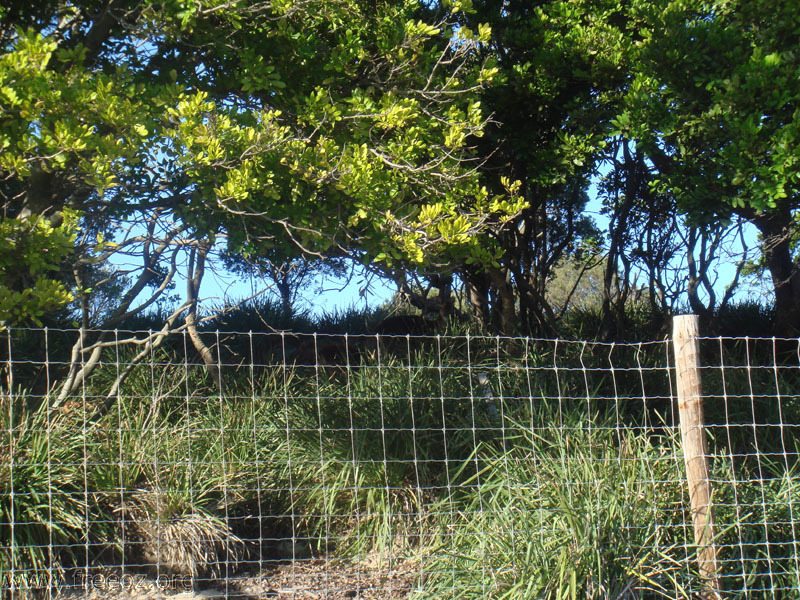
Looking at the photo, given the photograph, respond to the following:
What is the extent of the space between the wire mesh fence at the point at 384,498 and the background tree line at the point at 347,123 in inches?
36.7

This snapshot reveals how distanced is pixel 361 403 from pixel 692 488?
3.26 meters

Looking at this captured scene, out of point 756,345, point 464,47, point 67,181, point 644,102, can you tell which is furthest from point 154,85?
point 756,345

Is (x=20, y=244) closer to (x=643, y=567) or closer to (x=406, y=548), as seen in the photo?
(x=406, y=548)

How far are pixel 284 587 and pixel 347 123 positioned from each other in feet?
11.7

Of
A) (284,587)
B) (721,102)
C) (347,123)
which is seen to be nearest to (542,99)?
(721,102)

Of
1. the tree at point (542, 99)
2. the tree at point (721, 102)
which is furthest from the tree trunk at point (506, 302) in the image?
the tree at point (721, 102)

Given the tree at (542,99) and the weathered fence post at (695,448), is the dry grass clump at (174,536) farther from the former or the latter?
the tree at (542,99)

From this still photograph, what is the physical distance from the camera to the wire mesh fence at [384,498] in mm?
4770

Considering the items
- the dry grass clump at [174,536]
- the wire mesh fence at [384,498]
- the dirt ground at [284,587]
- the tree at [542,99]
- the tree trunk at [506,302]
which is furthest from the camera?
the tree trunk at [506,302]

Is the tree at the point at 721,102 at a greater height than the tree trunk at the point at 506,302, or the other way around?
the tree at the point at 721,102

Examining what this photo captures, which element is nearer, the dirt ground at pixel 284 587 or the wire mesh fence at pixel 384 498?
the wire mesh fence at pixel 384 498

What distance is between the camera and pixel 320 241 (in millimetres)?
6105

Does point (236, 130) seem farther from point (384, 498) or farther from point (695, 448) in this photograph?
point (695, 448)

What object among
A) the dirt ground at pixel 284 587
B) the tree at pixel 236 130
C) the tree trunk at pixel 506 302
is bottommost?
the dirt ground at pixel 284 587
